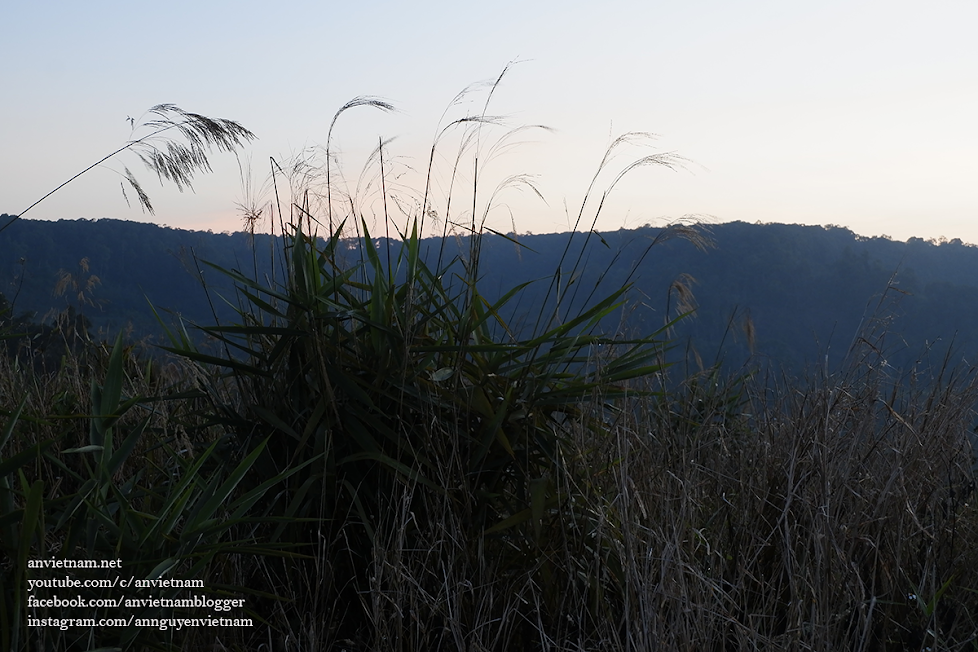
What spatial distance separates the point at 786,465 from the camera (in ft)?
5.70

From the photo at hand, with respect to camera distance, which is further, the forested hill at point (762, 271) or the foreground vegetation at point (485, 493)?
the forested hill at point (762, 271)

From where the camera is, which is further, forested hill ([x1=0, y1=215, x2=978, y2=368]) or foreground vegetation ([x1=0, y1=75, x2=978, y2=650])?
forested hill ([x1=0, y1=215, x2=978, y2=368])

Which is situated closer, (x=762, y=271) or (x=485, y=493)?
(x=485, y=493)

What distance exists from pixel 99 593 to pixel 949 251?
5107 centimetres

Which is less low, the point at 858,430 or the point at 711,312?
the point at 858,430

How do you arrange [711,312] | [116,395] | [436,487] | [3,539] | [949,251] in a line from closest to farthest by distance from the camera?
[3,539], [116,395], [436,487], [711,312], [949,251]

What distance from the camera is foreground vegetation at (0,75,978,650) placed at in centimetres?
141

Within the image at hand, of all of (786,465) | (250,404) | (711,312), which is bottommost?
(711,312)

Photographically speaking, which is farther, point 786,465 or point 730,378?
point 730,378

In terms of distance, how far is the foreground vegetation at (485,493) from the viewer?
141 cm

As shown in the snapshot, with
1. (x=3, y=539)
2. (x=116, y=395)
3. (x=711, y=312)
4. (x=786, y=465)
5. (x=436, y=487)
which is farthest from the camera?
(x=711, y=312)

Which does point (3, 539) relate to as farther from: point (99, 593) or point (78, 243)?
point (78, 243)

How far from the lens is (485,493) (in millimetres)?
1677

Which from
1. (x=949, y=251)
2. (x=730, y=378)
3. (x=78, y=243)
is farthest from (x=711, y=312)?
(x=730, y=378)
